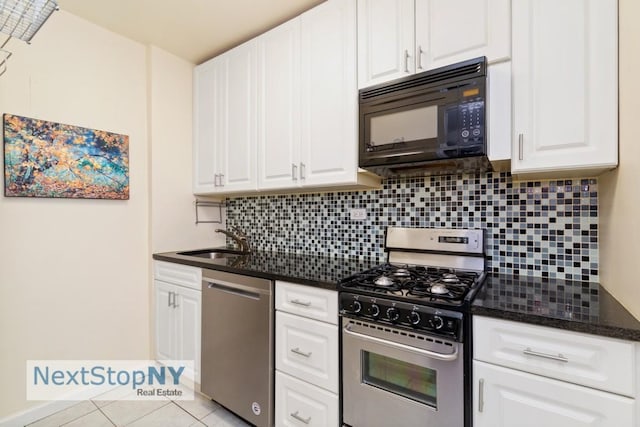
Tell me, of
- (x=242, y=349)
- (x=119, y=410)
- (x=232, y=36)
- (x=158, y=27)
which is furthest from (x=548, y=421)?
(x=158, y=27)

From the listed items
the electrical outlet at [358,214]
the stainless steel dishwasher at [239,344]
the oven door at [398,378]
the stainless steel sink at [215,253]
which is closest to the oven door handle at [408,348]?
the oven door at [398,378]

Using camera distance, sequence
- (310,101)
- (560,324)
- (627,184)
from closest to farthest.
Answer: (560,324)
(627,184)
(310,101)

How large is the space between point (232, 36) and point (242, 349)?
2141 mm

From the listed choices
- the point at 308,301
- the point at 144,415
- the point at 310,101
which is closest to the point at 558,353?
the point at 308,301

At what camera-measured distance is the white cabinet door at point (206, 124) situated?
2.43m

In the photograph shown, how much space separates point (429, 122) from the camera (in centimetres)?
140

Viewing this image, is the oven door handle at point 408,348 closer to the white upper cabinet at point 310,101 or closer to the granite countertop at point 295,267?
the granite countertop at point 295,267

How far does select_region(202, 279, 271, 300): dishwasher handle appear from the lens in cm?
166

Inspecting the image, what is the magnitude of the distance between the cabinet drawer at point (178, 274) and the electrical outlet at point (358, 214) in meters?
1.07

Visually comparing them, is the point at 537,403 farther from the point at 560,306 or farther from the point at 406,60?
the point at 406,60

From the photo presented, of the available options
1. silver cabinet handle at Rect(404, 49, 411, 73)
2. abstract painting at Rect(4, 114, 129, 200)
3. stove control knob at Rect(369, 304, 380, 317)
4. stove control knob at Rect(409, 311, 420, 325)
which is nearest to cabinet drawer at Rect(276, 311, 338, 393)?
stove control knob at Rect(369, 304, 380, 317)

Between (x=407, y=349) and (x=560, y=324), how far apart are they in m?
0.50

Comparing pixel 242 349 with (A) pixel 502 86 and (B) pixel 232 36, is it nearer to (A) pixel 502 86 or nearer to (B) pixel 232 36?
(A) pixel 502 86

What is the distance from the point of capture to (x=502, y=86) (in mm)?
1294
